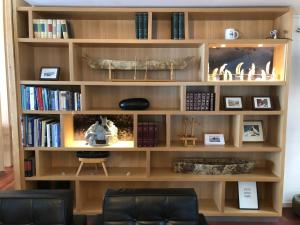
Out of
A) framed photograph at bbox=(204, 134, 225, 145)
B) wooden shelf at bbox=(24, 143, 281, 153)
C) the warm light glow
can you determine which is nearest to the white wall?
wooden shelf at bbox=(24, 143, 281, 153)

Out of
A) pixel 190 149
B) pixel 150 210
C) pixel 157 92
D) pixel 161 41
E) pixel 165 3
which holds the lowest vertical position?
pixel 150 210

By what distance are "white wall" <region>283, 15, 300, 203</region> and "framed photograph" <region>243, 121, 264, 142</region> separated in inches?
13.8

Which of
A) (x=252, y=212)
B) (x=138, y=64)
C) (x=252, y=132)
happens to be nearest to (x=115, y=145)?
(x=138, y=64)

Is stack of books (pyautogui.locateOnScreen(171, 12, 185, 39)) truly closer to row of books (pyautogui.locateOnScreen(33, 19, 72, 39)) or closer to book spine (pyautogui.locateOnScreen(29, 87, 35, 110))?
row of books (pyautogui.locateOnScreen(33, 19, 72, 39))

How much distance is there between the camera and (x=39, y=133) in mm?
2762

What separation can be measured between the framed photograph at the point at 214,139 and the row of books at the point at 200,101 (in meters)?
0.35

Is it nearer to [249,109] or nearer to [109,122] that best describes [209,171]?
[249,109]

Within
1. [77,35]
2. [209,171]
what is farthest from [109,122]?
[209,171]

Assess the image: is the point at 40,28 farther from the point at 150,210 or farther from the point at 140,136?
the point at 150,210

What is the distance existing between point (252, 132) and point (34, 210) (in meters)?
2.25

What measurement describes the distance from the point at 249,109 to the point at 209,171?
764mm

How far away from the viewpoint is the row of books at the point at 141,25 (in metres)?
2.63

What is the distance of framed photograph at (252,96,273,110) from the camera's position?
9.04ft

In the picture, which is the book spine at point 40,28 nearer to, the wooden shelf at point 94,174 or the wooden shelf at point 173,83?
the wooden shelf at point 173,83
